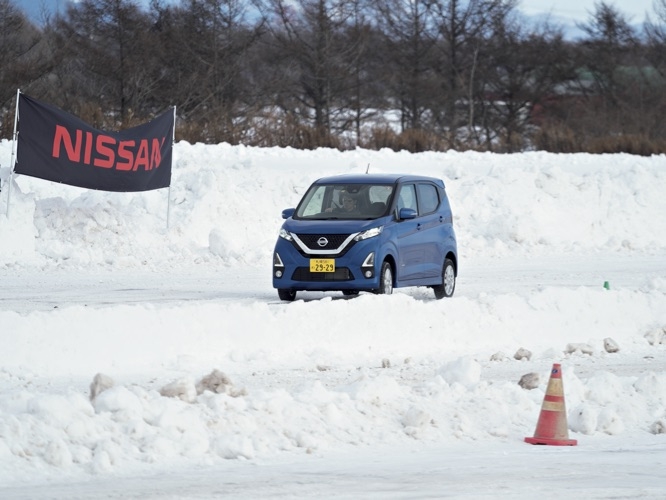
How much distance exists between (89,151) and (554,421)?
618 inches

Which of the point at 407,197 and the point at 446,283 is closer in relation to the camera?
the point at 407,197

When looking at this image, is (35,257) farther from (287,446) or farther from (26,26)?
(26,26)

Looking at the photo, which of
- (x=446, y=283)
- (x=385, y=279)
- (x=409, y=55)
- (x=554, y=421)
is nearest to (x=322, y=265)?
(x=385, y=279)

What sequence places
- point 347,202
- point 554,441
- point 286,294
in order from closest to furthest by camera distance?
1. point 554,441
2. point 286,294
3. point 347,202

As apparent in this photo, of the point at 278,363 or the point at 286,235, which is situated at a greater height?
the point at 286,235

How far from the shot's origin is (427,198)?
18.2m

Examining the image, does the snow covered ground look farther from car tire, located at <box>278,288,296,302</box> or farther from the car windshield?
the car windshield

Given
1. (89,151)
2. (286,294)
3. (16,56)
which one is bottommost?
(286,294)

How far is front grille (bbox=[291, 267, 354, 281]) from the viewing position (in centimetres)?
1631

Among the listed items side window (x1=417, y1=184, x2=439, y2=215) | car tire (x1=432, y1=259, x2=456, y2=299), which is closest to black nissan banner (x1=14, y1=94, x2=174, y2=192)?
side window (x1=417, y1=184, x2=439, y2=215)

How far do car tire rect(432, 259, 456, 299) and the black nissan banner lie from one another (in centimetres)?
784

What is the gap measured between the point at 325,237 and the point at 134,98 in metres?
30.4

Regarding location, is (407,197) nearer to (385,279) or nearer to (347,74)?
(385,279)

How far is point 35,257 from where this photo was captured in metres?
22.6
